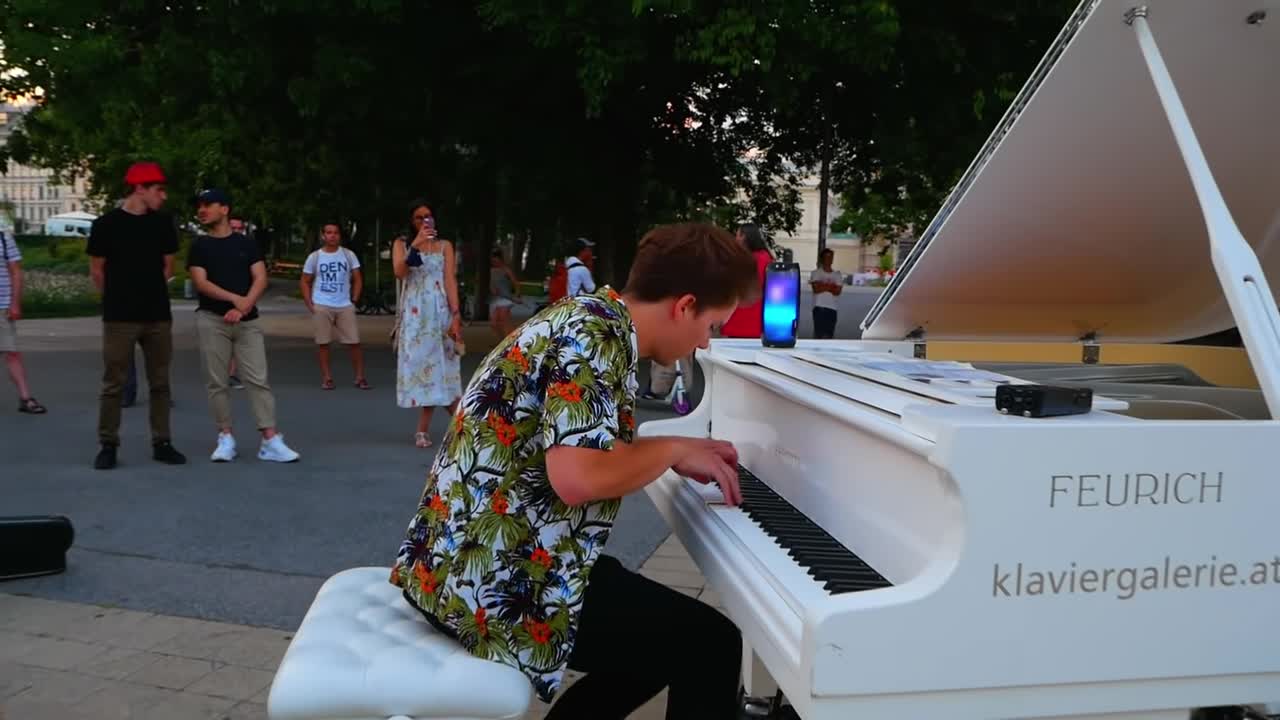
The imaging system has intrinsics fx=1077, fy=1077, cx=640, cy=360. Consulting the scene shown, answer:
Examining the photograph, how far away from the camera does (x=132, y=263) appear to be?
739cm

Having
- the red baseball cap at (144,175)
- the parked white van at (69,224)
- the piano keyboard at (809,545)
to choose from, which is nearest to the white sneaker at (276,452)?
the red baseball cap at (144,175)

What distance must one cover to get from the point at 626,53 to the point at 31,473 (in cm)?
670

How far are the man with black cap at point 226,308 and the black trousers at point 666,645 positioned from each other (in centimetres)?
544

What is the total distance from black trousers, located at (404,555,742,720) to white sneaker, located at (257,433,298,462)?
224 inches

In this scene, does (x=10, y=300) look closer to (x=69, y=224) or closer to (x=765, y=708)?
(x=765, y=708)

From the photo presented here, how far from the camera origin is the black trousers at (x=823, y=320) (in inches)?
642

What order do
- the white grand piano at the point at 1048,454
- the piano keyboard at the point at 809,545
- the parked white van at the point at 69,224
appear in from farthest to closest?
the parked white van at the point at 69,224 → the piano keyboard at the point at 809,545 → the white grand piano at the point at 1048,454

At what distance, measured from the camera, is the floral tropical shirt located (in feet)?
7.64

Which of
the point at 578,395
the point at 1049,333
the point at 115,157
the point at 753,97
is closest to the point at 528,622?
the point at 578,395

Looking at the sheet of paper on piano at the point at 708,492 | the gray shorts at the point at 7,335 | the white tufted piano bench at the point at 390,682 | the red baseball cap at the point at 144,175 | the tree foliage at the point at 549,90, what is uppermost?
the tree foliage at the point at 549,90

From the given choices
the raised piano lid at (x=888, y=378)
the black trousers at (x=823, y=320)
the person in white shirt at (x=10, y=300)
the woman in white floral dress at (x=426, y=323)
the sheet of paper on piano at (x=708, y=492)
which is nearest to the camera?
the raised piano lid at (x=888, y=378)

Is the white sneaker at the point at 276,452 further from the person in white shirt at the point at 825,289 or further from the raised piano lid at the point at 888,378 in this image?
the person in white shirt at the point at 825,289

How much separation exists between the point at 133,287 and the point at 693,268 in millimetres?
6150

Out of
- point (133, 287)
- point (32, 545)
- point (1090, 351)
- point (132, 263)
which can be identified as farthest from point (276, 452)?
point (1090, 351)
